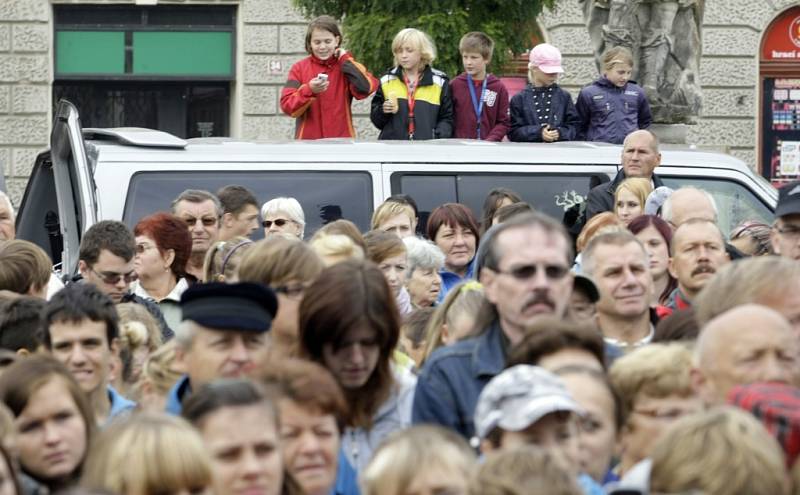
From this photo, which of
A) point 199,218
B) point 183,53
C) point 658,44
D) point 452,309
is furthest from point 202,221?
point 183,53

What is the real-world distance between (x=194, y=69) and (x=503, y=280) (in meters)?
17.9

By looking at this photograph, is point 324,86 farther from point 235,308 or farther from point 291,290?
point 235,308

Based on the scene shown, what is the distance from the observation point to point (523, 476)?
4.56 meters

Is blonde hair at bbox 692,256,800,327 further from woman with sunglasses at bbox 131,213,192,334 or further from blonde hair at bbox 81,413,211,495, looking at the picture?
woman with sunglasses at bbox 131,213,192,334

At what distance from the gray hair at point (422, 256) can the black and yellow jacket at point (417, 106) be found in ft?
11.6

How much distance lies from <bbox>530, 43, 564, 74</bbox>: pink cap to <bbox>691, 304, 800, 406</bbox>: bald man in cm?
753

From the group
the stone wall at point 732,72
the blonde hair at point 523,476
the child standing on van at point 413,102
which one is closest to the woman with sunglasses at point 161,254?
the child standing on van at point 413,102

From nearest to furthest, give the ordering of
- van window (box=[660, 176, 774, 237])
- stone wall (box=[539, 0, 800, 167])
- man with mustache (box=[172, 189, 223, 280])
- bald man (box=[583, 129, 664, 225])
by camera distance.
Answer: man with mustache (box=[172, 189, 223, 280]) < bald man (box=[583, 129, 664, 225]) < van window (box=[660, 176, 774, 237]) < stone wall (box=[539, 0, 800, 167])

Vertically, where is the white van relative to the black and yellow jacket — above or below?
below

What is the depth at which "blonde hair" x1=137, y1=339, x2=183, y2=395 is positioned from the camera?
698 centimetres

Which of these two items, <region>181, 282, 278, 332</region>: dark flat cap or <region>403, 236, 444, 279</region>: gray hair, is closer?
<region>181, 282, 278, 332</region>: dark flat cap

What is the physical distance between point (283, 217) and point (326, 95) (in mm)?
2862

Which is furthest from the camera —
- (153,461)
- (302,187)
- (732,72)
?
(732,72)

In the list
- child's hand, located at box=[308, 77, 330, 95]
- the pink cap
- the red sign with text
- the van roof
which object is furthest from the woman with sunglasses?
the red sign with text
